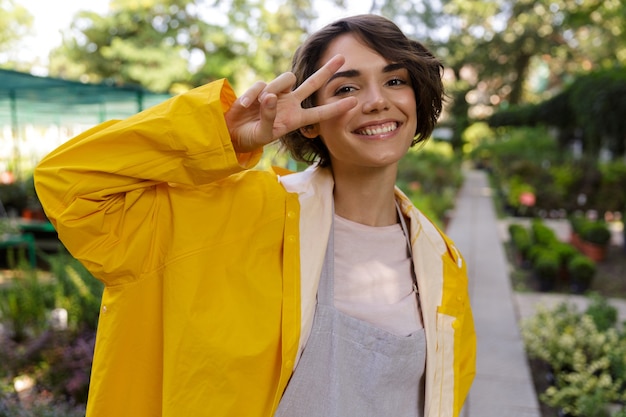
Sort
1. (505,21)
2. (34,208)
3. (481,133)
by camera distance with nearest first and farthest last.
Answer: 1. (34,208)
2. (505,21)
3. (481,133)

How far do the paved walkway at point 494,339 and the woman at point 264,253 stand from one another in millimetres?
2463

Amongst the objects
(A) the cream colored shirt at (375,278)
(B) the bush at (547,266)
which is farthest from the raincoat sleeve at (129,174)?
(B) the bush at (547,266)

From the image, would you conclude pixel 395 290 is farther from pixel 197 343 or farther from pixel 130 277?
pixel 130 277

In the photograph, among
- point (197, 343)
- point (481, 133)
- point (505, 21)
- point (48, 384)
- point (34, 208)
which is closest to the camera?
point (197, 343)

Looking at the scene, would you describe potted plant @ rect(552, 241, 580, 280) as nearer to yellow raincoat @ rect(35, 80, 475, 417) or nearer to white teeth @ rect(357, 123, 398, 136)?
white teeth @ rect(357, 123, 398, 136)

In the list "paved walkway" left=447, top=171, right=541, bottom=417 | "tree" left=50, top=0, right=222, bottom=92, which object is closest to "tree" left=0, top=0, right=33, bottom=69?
"tree" left=50, top=0, right=222, bottom=92

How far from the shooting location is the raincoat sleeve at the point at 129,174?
1.06m

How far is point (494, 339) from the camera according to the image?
487cm

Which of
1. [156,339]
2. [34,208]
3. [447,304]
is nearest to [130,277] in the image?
[156,339]

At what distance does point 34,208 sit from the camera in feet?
30.8

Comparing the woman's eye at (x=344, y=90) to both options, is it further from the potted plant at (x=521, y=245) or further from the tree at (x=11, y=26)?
the tree at (x=11, y=26)

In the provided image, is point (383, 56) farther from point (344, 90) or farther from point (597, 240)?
point (597, 240)

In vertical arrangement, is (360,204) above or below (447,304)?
above

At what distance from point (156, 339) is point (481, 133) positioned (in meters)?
39.2
